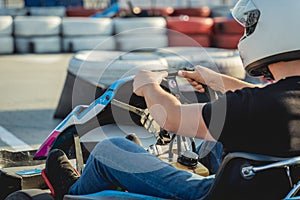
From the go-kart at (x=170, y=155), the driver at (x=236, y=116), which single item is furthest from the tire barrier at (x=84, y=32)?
the driver at (x=236, y=116)

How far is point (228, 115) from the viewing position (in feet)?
6.93

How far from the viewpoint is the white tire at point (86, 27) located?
11898 mm

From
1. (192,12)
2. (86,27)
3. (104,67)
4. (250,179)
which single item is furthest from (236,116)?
(192,12)

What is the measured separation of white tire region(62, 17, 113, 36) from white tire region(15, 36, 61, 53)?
284 mm

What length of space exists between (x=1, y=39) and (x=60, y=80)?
3478mm

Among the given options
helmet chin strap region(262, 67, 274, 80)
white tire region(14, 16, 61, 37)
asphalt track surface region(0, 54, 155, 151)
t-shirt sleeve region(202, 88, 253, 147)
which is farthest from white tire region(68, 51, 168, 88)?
white tire region(14, 16, 61, 37)

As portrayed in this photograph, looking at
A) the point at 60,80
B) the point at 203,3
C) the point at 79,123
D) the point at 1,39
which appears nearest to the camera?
the point at 79,123

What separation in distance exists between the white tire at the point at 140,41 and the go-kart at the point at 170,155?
27.2ft

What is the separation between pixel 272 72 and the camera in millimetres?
2301

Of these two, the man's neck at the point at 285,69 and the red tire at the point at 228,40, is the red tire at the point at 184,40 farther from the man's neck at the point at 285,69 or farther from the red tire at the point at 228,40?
the man's neck at the point at 285,69

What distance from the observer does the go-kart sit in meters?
2.13

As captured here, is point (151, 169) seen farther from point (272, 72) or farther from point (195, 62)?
point (195, 62)

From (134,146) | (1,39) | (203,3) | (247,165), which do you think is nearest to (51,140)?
(134,146)

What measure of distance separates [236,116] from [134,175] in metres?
0.52
